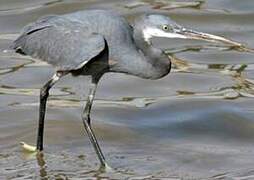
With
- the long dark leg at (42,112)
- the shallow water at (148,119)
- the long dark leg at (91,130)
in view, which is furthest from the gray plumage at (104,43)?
the shallow water at (148,119)

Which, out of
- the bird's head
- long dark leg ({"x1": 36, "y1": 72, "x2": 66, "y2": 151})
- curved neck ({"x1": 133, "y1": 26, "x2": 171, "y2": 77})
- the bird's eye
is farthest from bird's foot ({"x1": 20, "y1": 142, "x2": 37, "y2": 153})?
the bird's eye

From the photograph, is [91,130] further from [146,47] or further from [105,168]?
[146,47]

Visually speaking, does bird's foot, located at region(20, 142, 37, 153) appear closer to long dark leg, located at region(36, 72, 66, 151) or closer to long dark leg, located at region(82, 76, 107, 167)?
long dark leg, located at region(36, 72, 66, 151)

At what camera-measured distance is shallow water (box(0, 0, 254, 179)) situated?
7.44 metres

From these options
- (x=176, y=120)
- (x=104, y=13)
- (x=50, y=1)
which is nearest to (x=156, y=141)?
(x=176, y=120)

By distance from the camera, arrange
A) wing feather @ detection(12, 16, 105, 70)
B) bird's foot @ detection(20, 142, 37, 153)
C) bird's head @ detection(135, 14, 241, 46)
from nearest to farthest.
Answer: wing feather @ detection(12, 16, 105, 70) < bird's head @ detection(135, 14, 241, 46) < bird's foot @ detection(20, 142, 37, 153)

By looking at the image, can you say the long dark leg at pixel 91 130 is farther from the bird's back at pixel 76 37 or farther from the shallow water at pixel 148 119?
the bird's back at pixel 76 37

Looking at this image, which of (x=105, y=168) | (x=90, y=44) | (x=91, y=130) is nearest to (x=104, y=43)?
(x=90, y=44)

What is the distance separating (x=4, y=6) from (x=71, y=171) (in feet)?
16.0

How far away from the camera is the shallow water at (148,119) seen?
7.44 meters

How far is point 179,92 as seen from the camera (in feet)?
30.3

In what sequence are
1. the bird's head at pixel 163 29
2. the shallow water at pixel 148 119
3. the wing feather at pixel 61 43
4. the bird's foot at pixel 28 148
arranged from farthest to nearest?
the bird's foot at pixel 28 148, the shallow water at pixel 148 119, the bird's head at pixel 163 29, the wing feather at pixel 61 43

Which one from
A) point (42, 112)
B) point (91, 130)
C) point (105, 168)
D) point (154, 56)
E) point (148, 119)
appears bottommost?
point (148, 119)

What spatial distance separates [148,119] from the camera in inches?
339
